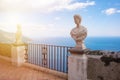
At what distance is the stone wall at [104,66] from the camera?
4285 mm

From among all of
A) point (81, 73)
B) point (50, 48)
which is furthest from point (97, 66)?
point (50, 48)

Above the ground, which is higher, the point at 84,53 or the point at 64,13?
the point at 64,13

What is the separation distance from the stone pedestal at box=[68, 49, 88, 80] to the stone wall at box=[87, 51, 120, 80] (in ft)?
0.54

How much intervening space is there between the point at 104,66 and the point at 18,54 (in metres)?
4.96

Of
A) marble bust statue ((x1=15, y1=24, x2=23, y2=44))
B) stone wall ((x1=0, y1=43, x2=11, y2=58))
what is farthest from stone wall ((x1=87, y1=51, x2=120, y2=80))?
stone wall ((x1=0, y1=43, x2=11, y2=58))

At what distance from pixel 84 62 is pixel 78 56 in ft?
0.95

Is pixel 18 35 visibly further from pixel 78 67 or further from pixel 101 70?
pixel 101 70

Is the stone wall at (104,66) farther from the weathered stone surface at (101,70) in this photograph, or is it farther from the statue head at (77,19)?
the statue head at (77,19)

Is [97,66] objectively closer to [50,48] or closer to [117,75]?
[117,75]

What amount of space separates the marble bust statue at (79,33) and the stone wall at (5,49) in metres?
5.42

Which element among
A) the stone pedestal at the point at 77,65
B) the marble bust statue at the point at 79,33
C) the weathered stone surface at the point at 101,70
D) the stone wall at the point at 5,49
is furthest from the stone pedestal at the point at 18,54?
the weathered stone surface at the point at 101,70

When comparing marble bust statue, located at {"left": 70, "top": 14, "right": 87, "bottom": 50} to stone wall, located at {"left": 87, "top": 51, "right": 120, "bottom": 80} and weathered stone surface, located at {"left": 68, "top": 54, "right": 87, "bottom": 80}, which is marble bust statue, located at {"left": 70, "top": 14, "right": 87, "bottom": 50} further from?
stone wall, located at {"left": 87, "top": 51, "right": 120, "bottom": 80}

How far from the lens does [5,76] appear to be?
6664mm

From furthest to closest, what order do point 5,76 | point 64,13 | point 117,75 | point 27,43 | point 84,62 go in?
point 64,13 → point 27,43 → point 5,76 → point 84,62 → point 117,75
